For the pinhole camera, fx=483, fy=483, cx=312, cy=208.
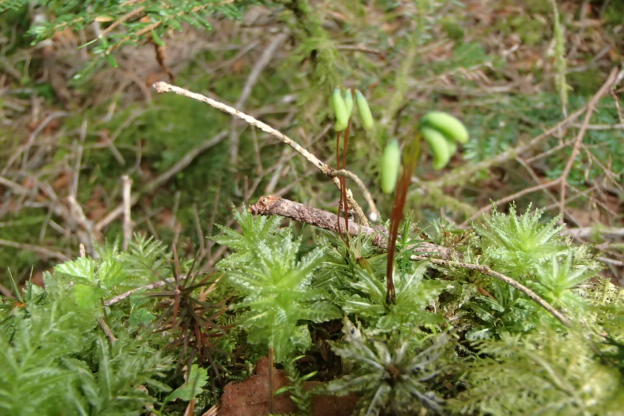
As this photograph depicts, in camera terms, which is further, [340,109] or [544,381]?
[340,109]

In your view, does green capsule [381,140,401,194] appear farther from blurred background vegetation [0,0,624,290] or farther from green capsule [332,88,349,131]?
blurred background vegetation [0,0,624,290]

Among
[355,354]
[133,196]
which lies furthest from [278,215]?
[133,196]

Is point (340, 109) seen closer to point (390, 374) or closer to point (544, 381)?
point (390, 374)

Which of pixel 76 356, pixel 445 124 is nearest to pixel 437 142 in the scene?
pixel 445 124

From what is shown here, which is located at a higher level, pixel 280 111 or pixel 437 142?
pixel 437 142

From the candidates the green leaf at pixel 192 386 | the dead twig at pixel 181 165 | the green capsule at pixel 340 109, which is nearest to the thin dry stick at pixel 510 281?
the green capsule at pixel 340 109

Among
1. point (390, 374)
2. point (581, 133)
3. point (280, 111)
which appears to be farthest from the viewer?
point (280, 111)
